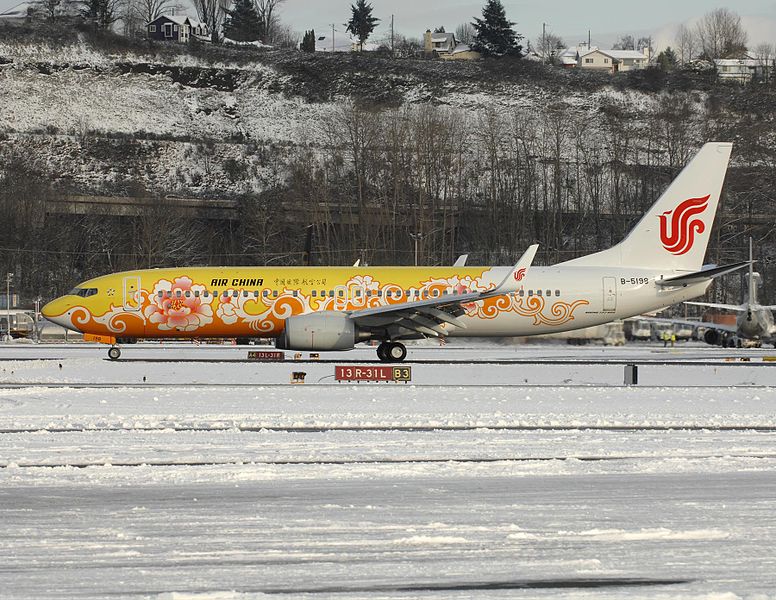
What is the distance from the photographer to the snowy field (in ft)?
30.7

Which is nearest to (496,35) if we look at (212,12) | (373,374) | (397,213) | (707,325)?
(212,12)

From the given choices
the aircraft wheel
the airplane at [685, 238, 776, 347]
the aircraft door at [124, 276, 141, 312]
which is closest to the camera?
the aircraft wheel

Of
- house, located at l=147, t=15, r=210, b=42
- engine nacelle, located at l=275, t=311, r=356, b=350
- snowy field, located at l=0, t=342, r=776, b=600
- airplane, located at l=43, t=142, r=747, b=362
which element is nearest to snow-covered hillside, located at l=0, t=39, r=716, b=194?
house, located at l=147, t=15, r=210, b=42

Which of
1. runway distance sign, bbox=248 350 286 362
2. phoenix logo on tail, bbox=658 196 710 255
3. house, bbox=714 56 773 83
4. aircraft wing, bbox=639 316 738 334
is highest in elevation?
house, bbox=714 56 773 83

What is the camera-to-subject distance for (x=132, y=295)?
3934 cm

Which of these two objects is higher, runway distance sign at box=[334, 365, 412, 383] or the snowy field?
the snowy field

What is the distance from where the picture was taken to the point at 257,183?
4685 inches

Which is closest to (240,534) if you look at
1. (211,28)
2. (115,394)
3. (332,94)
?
(115,394)

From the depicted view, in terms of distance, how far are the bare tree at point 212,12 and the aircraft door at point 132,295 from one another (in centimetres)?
15678

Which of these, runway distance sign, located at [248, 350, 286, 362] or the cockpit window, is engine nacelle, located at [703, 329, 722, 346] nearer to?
runway distance sign, located at [248, 350, 286, 362]

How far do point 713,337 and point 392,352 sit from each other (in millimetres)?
28181

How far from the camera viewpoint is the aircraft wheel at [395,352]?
123ft

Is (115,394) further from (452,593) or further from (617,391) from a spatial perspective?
(452,593)

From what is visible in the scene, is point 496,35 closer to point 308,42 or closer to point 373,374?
point 308,42
